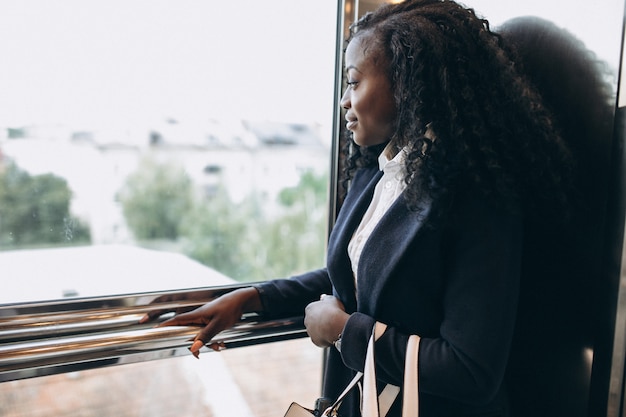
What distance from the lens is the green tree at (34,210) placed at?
1.12 metres

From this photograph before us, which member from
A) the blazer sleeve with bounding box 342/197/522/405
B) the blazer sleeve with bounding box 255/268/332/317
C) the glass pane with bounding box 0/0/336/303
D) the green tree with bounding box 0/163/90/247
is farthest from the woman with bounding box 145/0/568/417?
the green tree with bounding box 0/163/90/247

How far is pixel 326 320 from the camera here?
95 centimetres

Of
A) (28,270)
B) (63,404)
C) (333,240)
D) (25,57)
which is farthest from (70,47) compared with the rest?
(63,404)

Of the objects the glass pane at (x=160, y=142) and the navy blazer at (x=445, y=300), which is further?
the glass pane at (x=160, y=142)

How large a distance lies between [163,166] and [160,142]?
0.22ft

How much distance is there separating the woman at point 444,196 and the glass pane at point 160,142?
51 centimetres

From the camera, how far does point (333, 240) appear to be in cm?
105

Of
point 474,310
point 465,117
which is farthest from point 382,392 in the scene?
point 465,117

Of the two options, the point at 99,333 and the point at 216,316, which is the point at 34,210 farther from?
the point at 216,316

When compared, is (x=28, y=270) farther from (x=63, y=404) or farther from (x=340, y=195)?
(x=340, y=195)

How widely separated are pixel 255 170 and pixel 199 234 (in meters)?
0.26

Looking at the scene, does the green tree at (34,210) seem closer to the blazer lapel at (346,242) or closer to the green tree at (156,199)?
the green tree at (156,199)

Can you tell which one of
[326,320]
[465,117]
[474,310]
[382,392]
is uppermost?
[465,117]

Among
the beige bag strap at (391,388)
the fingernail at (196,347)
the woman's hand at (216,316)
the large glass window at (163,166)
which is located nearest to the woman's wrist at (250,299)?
the woman's hand at (216,316)
